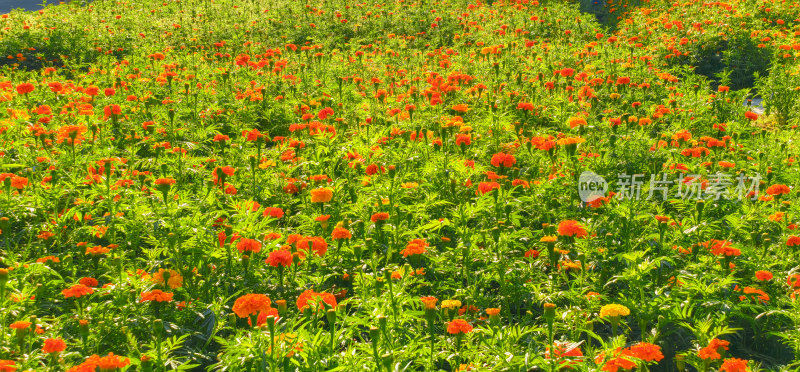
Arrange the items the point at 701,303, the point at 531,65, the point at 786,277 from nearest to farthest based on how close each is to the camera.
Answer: the point at 701,303, the point at 786,277, the point at 531,65

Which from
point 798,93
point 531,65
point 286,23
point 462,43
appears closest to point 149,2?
point 286,23

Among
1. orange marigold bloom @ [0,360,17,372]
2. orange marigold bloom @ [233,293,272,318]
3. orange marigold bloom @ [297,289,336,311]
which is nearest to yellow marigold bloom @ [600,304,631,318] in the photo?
orange marigold bloom @ [297,289,336,311]

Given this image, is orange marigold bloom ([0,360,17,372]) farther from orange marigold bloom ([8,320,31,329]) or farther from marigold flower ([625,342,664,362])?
marigold flower ([625,342,664,362])

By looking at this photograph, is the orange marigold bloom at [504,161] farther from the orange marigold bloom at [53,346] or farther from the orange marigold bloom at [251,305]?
the orange marigold bloom at [53,346]

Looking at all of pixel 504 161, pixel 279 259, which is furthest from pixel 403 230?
pixel 279 259

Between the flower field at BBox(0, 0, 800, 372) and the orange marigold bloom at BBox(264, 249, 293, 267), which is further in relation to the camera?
the orange marigold bloom at BBox(264, 249, 293, 267)

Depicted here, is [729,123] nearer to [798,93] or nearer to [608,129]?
[608,129]

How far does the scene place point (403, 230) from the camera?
3539 millimetres

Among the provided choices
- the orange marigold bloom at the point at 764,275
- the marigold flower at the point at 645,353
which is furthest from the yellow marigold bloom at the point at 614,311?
the orange marigold bloom at the point at 764,275

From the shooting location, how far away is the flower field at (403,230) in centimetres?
251

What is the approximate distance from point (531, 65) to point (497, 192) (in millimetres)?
4389

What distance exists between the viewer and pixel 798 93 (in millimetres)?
6023

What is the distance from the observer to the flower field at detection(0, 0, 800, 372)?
251 centimetres

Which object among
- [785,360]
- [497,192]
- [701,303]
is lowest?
[785,360]
